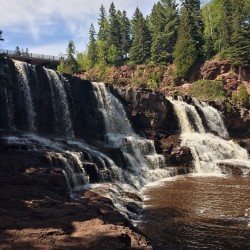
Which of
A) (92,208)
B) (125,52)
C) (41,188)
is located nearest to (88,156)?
(41,188)

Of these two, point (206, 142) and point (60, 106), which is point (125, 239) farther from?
point (206, 142)

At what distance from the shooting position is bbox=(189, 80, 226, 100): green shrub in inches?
2193

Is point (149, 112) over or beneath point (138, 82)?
beneath

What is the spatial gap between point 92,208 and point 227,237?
5737mm

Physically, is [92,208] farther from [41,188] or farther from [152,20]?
[152,20]

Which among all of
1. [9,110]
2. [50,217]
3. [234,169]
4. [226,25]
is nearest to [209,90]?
[226,25]

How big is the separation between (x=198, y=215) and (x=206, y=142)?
1913 cm

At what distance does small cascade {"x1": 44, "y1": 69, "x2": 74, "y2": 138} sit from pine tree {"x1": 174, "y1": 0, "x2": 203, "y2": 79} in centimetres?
3183

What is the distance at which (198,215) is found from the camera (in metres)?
16.9

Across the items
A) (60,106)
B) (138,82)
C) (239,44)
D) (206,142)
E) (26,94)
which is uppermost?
(239,44)

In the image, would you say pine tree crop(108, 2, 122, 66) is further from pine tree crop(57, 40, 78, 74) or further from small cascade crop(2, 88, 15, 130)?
small cascade crop(2, 88, 15, 130)

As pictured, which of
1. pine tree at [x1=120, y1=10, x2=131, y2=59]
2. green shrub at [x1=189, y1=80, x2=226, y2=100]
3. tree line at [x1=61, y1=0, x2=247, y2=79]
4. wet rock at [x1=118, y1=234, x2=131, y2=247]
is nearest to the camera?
wet rock at [x1=118, y1=234, x2=131, y2=247]

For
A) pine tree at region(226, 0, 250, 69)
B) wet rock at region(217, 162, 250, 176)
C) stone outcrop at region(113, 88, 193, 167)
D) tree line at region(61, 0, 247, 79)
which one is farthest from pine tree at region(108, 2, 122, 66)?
wet rock at region(217, 162, 250, 176)

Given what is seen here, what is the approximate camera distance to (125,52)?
3100 inches
